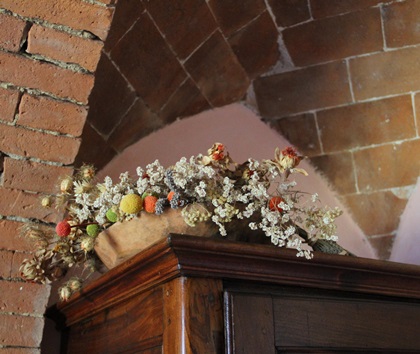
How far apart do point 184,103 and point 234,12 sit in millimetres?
412

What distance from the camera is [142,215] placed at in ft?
4.69

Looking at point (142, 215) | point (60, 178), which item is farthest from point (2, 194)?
point (142, 215)

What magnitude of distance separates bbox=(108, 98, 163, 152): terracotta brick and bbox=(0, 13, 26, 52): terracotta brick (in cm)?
65

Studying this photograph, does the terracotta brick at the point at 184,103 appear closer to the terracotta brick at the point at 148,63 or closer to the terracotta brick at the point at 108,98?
the terracotta brick at the point at 148,63

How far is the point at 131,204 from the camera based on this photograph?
142cm

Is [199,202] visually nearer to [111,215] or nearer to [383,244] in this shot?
[111,215]

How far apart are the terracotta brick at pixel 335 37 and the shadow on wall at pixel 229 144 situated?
0.37 metres

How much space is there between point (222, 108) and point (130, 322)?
144 cm

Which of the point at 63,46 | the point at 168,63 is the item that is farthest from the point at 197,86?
the point at 63,46

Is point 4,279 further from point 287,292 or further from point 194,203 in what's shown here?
point 287,292

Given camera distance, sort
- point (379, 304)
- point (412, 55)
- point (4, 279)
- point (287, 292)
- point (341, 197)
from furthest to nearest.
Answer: point (341, 197) → point (412, 55) → point (4, 279) → point (379, 304) → point (287, 292)

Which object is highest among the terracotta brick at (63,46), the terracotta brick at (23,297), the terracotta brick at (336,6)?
the terracotta brick at (336,6)

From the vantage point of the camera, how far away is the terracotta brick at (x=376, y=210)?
2.77 m

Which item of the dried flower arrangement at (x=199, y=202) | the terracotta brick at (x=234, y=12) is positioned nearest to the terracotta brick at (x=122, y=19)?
the terracotta brick at (x=234, y=12)
